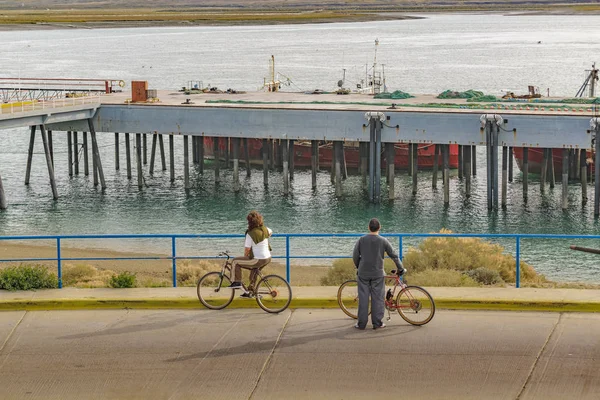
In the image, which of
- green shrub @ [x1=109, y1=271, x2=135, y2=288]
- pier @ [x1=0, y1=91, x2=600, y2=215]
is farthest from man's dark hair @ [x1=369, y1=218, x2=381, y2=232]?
pier @ [x1=0, y1=91, x2=600, y2=215]

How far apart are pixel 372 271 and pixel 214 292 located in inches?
119

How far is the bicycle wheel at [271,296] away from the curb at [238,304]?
230mm

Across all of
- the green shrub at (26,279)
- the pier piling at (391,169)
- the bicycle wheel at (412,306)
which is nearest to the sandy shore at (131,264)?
the green shrub at (26,279)

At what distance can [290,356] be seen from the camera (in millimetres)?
14484

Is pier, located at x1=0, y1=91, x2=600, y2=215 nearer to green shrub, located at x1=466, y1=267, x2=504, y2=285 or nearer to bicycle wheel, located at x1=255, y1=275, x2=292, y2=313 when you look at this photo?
green shrub, located at x1=466, y1=267, x2=504, y2=285

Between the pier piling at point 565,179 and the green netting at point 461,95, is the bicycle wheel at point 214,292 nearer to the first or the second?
the pier piling at point 565,179

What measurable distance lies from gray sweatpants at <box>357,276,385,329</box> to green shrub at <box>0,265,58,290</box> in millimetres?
5507

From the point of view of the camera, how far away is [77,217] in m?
48.5

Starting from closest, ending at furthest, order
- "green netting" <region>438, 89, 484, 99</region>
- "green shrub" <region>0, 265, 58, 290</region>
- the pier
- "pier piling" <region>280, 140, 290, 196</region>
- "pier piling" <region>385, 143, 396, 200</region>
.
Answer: "green shrub" <region>0, 265, 58, 290</region>, the pier, "pier piling" <region>385, 143, 396, 200</region>, "pier piling" <region>280, 140, 290, 196</region>, "green netting" <region>438, 89, 484, 99</region>

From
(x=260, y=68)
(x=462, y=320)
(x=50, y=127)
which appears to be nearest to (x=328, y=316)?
(x=462, y=320)

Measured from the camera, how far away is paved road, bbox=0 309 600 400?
43.7 feet

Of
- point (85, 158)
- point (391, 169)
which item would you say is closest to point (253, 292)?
point (391, 169)

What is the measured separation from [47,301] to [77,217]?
3218cm

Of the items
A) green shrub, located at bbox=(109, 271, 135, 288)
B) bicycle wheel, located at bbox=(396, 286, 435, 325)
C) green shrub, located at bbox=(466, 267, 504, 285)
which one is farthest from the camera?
green shrub, located at bbox=(466, 267, 504, 285)
